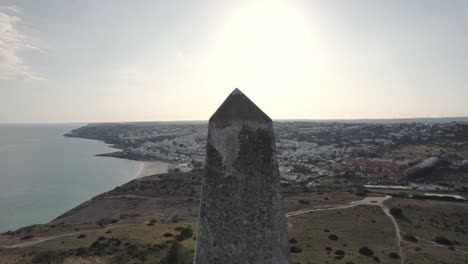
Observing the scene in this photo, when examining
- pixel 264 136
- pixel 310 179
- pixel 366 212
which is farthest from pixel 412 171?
pixel 264 136

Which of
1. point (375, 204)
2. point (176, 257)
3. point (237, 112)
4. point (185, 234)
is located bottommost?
point (375, 204)

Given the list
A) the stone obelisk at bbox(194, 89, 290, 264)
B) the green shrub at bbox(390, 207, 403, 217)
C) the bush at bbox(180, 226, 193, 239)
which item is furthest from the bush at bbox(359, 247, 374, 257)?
the stone obelisk at bbox(194, 89, 290, 264)

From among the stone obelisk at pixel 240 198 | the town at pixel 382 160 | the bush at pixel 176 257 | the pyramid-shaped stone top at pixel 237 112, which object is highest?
the pyramid-shaped stone top at pixel 237 112

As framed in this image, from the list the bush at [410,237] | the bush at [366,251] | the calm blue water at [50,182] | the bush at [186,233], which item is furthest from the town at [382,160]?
the bush at [366,251]

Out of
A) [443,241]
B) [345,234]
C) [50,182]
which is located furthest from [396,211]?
[50,182]

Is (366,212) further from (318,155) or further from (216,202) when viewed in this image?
(318,155)

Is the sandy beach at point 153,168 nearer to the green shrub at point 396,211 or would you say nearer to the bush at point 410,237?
the green shrub at point 396,211

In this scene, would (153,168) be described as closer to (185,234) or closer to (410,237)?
(185,234)
